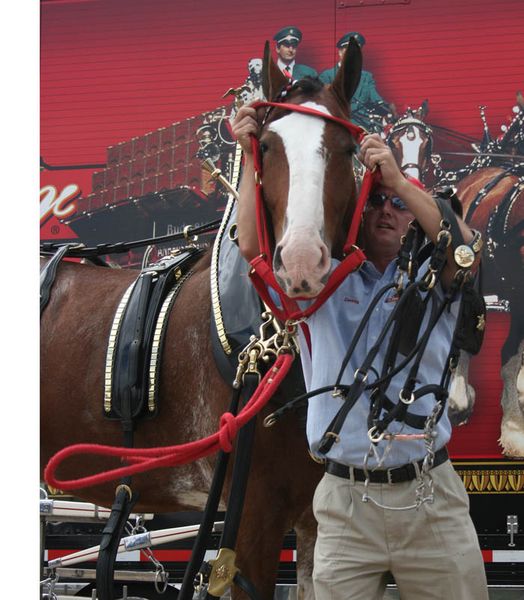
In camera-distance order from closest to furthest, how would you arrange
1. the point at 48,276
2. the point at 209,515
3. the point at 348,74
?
the point at 348,74
the point at 209,515
the point at 48,276

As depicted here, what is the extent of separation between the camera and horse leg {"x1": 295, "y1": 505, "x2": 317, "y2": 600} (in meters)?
2.79

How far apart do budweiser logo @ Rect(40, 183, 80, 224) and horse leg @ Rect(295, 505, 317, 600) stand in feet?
5.67

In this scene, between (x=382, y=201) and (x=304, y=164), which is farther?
(x=382, y=201)

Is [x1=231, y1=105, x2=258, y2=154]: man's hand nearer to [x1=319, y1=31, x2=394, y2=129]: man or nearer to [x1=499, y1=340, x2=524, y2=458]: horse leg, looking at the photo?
[x1=319, y1=31, x2=394, y2=129]: man

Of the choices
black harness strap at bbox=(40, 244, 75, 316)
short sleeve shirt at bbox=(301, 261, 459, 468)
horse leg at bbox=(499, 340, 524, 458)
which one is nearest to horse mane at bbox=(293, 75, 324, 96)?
short sleeve shirt at bbox=(301, 261, 459, 468)

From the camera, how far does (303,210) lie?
1907 mm

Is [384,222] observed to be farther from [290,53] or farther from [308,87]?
[290,53]

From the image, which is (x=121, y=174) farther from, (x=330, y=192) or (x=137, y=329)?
(x=330, y=192)

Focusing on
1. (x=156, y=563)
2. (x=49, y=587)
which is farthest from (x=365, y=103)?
(x=49, y=587)

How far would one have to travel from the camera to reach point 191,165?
370 cm

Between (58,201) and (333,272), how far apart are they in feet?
6.95

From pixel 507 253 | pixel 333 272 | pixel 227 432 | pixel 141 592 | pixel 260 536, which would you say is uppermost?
pixel 507 253

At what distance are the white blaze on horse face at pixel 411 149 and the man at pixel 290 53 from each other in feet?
1.43
